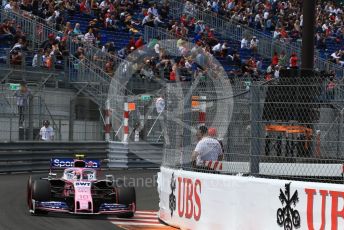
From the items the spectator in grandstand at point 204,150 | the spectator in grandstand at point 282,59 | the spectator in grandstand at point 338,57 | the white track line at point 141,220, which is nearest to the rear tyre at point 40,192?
the white track line at point 141,220

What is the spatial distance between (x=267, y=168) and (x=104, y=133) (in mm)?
15437

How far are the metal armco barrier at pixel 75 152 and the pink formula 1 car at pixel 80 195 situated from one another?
26.8 ft

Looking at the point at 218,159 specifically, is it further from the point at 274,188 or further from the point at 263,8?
the point at 263,8

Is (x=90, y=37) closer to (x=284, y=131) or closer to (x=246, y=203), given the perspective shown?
(x=246, y=203)

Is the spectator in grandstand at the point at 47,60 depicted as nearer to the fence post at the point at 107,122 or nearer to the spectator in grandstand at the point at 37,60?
the spectator in grandstand at the point at 37,60

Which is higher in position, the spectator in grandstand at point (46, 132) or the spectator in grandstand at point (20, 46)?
the spectator in grandstand at point (20, 46)

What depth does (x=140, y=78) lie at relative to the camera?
92.9ft

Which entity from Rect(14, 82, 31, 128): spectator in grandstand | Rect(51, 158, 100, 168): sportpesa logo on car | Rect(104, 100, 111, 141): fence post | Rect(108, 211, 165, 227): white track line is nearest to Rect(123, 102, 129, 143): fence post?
Rect(104, 100, 111, 141): fence post

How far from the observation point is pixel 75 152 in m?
24.8

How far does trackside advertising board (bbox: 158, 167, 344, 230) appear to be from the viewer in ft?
29.9

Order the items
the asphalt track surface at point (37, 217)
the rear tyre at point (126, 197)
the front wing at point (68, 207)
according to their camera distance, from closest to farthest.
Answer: the asphalt track surface at point (37, 217), the front wing at point (68, 207), the rear tyre at point (126, 197)

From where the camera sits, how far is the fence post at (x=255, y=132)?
1080 cm

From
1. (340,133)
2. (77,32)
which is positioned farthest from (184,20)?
(340,133)

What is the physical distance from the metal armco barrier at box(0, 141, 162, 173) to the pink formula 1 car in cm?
816
